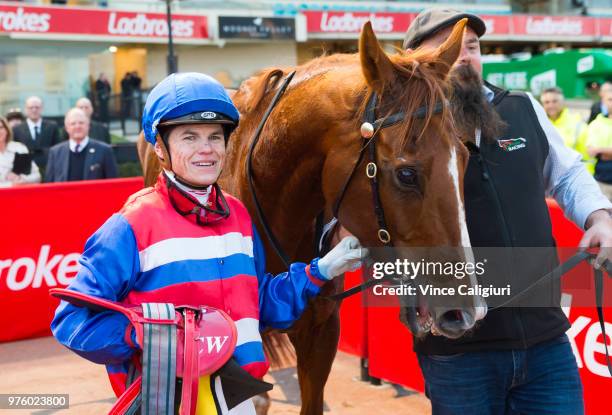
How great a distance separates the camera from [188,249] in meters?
1.80

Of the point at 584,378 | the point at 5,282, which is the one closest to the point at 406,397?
the point at 584,378

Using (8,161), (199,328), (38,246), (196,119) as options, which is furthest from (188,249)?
(8,161)

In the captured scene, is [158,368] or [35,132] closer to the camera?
[158,368]

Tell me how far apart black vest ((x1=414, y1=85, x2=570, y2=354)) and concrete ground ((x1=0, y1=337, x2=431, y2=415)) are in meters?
2.22

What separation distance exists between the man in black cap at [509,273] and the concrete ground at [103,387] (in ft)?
7.06

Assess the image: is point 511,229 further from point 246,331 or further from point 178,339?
point 178,339

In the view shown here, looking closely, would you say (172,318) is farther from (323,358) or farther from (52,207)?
(52,207)

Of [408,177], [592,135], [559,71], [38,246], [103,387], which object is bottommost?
[103,387]

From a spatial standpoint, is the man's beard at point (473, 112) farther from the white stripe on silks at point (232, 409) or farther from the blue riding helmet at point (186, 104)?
the white stripe on silks at point (232, 409)

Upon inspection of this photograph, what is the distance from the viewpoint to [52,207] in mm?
5906

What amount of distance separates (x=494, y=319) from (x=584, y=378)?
68.5 inches

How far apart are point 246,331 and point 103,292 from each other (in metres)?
0.40

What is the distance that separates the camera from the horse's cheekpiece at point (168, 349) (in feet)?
5.32

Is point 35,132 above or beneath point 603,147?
above
